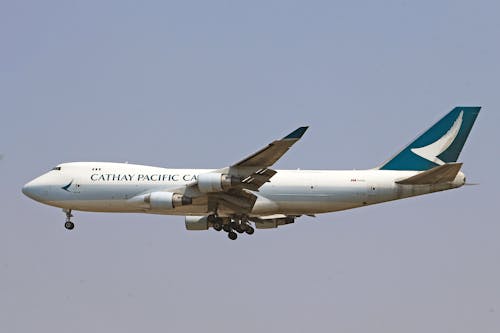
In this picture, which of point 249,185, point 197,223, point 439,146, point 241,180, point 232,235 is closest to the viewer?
point 241,180

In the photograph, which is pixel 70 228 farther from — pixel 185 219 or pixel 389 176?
pixel 389 176

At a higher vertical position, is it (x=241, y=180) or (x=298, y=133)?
(x=298, y=133)

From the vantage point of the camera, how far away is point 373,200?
5431 cm

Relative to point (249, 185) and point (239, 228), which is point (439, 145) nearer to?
point (249, 185)

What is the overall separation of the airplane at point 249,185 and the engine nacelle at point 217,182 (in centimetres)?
5

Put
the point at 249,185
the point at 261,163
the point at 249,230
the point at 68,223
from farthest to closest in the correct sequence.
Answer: the point at 68,223, the point at 249,230, the point at 249,185, the point at 261,163

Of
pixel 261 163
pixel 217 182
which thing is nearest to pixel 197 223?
pixel 217 182

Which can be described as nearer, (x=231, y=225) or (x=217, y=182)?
(x=217, y=182)

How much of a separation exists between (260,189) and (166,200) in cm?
554

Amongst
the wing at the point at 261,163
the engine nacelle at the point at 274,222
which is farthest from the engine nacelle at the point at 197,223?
the wing at the point at 261,163

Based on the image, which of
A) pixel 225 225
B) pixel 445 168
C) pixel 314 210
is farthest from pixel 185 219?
pixel 445 168

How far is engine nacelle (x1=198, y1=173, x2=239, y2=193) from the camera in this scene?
170 feet

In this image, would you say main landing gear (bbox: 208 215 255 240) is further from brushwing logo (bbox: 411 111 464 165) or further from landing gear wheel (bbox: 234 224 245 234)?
brushwing logo (bbox: 411 111 464 165)

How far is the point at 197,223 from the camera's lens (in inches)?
2318
